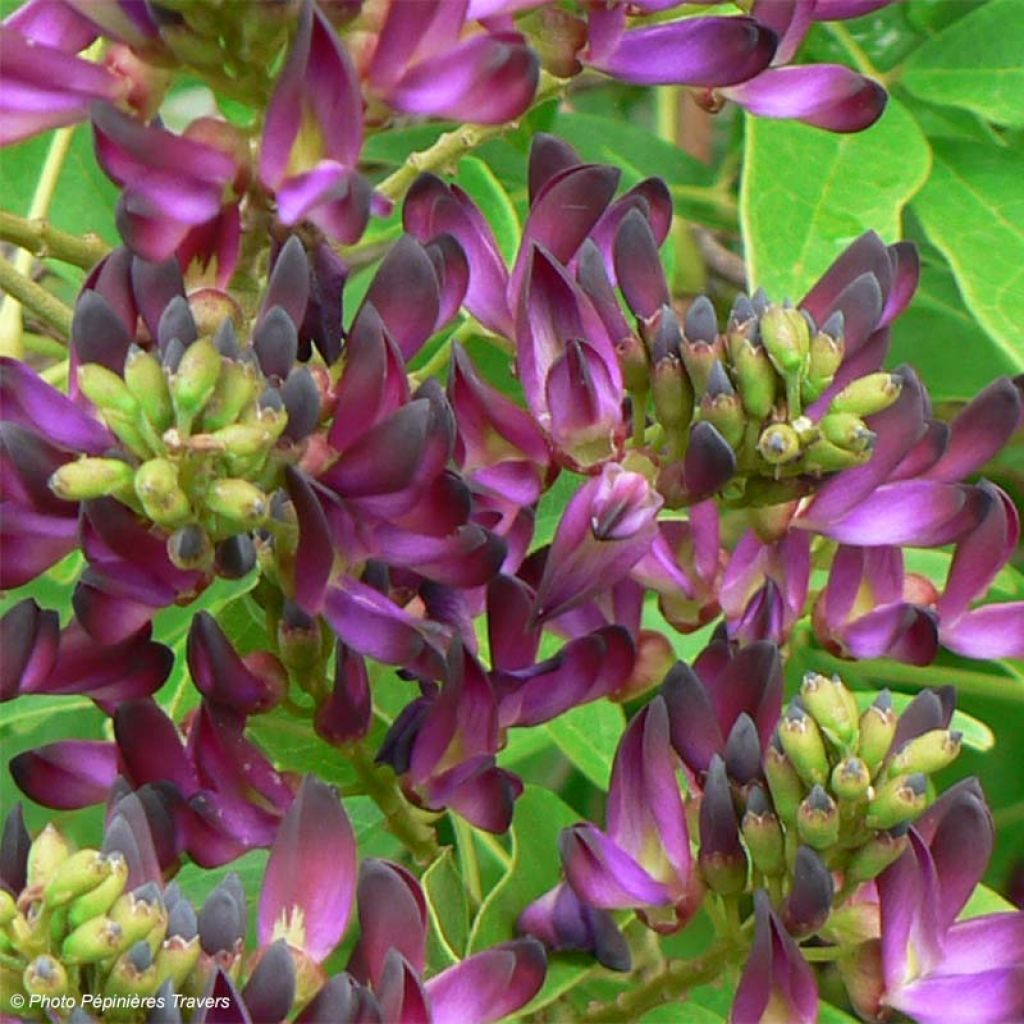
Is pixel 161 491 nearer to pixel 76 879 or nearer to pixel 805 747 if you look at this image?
pixel 76 879

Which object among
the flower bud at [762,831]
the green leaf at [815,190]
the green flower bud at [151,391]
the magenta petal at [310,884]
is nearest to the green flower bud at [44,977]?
the magenta petal at [310,884]

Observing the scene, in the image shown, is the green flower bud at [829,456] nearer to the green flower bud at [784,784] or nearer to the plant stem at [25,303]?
the green flower bud at [784,784]

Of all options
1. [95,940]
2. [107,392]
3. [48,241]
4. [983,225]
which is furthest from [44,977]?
[983,225]

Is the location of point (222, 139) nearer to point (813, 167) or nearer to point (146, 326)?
point (146, 326)

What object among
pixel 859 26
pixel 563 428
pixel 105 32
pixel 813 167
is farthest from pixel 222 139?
pixel 859 26

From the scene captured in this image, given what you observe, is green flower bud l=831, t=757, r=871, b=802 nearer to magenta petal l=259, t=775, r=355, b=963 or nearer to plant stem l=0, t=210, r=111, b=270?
magenta petal l=259, t=775, r=355, b=963

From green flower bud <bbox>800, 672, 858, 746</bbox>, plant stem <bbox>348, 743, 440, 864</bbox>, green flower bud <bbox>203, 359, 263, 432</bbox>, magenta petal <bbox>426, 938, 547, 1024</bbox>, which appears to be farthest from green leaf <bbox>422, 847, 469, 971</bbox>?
green flower bud <bbox>203, 359, 263, 432</bbox>
